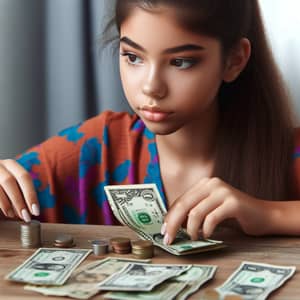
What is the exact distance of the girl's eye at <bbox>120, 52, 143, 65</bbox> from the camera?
4.31 feet

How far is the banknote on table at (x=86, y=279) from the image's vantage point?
974mm

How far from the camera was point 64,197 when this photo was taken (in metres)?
1.71

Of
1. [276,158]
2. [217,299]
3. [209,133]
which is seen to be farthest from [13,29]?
[217,299]

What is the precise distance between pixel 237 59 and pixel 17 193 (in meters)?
0.53

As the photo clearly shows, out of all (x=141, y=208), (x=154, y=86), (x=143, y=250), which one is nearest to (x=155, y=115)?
(x=154, y=86)

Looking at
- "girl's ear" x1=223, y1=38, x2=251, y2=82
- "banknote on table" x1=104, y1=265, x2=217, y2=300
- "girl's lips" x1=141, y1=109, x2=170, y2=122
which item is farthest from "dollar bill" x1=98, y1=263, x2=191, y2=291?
"girl's ear" x1=223, y1=38, x2=251, y2=82

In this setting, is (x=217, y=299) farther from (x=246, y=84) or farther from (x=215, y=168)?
(x=246, y=84)

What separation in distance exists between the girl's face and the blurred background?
0.65 meters

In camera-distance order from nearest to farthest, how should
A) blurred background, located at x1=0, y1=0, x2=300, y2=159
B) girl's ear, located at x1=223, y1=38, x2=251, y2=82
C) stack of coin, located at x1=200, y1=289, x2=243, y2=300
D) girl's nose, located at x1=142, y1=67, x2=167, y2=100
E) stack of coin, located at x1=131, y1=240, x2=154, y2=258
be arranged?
stack of coin, located at x1=200, y1=289, x2=243, y2=300 → stack of coin, located at x1=131, y1=240, x2=154, y2=258 → girl's nose, located at x1=142, y1=67, x2=167, y2=100 → girl's ear, located at x1=223, y1=38, x2=251, y2=82 → blurred background, located at x1=0, y1=0, x2=300, y2=159

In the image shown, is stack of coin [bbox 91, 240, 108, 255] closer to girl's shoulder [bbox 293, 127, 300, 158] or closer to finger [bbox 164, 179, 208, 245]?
finger [bbox 164, 179, 208, 245]

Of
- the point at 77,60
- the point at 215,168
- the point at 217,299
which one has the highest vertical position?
the point at 77,60

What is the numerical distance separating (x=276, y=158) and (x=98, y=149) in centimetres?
44

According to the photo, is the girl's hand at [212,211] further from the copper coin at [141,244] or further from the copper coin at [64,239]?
the copper coin at [64,239]

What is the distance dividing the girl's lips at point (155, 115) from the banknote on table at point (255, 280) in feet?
1.11
